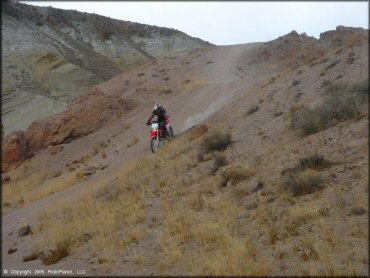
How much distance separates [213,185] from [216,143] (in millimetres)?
3933

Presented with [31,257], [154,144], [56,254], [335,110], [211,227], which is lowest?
[31,257]

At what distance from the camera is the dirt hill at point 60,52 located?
36750mm

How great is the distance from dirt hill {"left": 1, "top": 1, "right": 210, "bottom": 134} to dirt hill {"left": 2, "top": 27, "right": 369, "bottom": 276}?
8772 millimetres

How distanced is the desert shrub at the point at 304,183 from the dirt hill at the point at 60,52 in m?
18.8

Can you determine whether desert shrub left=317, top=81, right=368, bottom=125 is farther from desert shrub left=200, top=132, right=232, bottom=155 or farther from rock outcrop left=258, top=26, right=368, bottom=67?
rock outcrop left=258, top=26, right=368, bottom=67

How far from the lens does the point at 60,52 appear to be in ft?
163

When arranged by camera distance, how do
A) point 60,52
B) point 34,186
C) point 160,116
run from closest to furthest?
point 160,116
point 34,186
point 60,52

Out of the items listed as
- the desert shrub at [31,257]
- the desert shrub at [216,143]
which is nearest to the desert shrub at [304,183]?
the desert shrub at [31,257]

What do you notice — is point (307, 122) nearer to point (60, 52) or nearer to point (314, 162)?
point (314, 162)

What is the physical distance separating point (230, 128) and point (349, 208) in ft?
34.7

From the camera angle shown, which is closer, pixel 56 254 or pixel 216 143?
pixel 56 254

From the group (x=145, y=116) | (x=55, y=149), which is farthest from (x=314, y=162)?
(x=55, y=149)

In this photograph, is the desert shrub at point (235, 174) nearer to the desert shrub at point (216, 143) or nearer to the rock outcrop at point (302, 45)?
the desert shrub at point (216, 143)

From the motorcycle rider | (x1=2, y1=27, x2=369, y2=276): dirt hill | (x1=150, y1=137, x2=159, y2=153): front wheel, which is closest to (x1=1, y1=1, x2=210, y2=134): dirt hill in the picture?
(x1=2, y1=27, x2=369, y2=276): dirt hill
